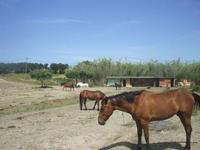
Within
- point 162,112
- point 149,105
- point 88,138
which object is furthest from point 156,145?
point 88,138

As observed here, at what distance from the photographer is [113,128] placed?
15578 mm

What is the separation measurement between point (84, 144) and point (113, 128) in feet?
12.3

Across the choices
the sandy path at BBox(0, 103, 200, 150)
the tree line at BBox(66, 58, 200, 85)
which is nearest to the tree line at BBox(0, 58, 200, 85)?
the tree line at BBox(66, 58, 200, 85)

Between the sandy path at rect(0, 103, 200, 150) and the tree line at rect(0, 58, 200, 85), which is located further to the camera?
the tree line at rect(0, 58, 200, 85)

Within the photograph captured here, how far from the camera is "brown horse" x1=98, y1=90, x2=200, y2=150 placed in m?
9.75

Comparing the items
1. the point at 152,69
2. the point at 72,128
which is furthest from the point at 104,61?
the point at 72,128

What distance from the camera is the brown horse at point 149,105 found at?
975 centimetres

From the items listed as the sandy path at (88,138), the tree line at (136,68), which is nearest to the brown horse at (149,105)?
the sandy path at (88,138)

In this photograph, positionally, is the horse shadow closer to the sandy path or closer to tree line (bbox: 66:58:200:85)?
the sandy path

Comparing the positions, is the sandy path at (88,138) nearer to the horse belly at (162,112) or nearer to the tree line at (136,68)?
the horse belly at (162,112)

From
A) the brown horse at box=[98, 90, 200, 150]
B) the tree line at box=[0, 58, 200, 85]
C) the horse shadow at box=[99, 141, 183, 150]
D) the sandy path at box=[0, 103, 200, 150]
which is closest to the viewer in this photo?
the brown horse at box=[98, 90, 200, 150]

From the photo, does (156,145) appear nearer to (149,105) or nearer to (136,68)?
(149,105)

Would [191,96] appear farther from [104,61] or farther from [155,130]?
[104,61]

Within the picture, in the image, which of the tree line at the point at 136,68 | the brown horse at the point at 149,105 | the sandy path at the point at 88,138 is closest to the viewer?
the brown horse at the point at 149,105
